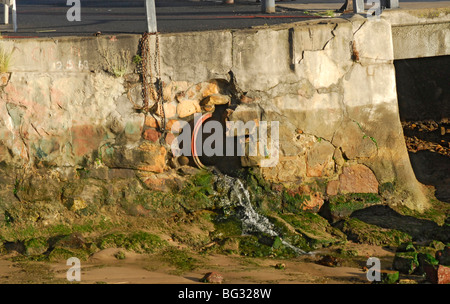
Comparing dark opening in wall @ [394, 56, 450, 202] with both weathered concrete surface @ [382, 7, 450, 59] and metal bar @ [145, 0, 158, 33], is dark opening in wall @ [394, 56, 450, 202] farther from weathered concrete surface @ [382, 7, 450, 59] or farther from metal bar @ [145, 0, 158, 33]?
metal bar @ [145, 0, 158, 33]

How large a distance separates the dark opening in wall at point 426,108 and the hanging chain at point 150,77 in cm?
352

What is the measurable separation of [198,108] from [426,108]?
11.3ft

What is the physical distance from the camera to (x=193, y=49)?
29.7ft

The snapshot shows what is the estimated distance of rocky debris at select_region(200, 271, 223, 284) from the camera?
728 centimetres

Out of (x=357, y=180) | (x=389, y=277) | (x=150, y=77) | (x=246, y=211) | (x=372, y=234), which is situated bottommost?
(x=389, y=277)

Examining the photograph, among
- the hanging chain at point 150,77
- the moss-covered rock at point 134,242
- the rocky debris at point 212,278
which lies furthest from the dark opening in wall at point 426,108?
the rocky debris at point 212,278

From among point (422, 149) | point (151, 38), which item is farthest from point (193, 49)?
point (422, 149)

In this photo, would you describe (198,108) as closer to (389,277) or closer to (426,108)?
(389,277)

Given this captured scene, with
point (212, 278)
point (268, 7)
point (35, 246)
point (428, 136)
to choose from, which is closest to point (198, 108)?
point (35, 246)

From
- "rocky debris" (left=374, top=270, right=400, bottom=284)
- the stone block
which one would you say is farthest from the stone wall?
"rocky debris" (left=374, top=270, right=400, bottom=284)

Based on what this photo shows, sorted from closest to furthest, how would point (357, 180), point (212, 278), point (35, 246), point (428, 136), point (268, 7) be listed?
point (212, 278) → point (35, 246) → point (357, 180) → point (428, 136) → point (268, 7)

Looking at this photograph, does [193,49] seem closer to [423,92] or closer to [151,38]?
[151,38]

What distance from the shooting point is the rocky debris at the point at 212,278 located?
23.9 ft

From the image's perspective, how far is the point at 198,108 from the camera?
9.21 m
